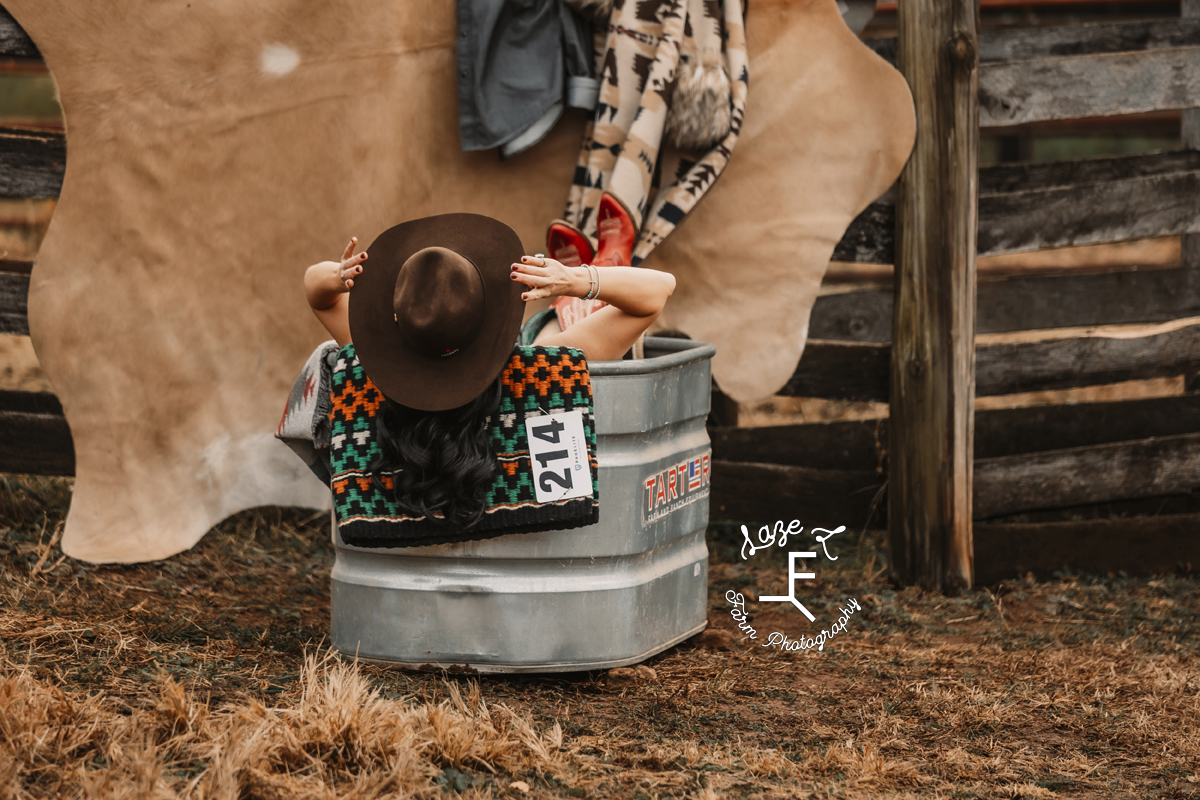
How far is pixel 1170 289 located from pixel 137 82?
419cm

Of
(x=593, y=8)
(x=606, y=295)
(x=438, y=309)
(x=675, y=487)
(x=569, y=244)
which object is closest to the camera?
(x=438, y=309)

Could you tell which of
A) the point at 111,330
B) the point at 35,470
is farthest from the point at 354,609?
the point at 35,470

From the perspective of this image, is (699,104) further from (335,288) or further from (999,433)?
(999,433)

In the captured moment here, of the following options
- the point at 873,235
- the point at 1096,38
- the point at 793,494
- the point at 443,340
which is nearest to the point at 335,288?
the point at 443,340

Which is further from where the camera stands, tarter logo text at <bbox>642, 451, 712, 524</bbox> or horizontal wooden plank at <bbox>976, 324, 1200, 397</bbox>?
horizontal wooden plank at <bbox>976, 324, 1200, 397</bbox>

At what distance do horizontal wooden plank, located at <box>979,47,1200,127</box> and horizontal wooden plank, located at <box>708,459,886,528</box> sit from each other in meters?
1.34

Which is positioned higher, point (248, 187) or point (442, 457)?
point (248, 187)

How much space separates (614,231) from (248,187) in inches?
46.8

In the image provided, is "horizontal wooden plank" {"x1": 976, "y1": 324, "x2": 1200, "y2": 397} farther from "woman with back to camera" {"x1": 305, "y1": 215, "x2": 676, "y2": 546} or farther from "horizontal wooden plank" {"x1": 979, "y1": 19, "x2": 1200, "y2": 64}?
"woman with back to camera" {"x1": 305, "y1": 215, "x2": 676, "y2": 546}

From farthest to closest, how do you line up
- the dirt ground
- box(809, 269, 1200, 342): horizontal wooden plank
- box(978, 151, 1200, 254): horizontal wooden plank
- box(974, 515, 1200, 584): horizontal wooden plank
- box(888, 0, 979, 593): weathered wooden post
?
box(809, 269, 1200, 342): horizontal wooden plank
box(974, 515, 1200, 584): horizontal wooden plank
box(978, 151, 1200, 254): horizontal wooden plank
box(888, 0, 979, 593): weathered wooden post
the dirt ground

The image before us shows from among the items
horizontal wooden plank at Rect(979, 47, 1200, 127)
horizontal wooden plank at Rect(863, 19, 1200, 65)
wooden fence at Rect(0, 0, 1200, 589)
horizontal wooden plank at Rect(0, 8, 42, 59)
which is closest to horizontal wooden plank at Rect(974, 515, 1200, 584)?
wooden fence at Rect(0, 0, 1200, 589)

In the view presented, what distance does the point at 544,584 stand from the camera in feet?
8.67

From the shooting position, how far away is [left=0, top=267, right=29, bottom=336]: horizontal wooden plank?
367 cm

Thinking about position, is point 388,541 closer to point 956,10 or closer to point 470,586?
point 470,586
